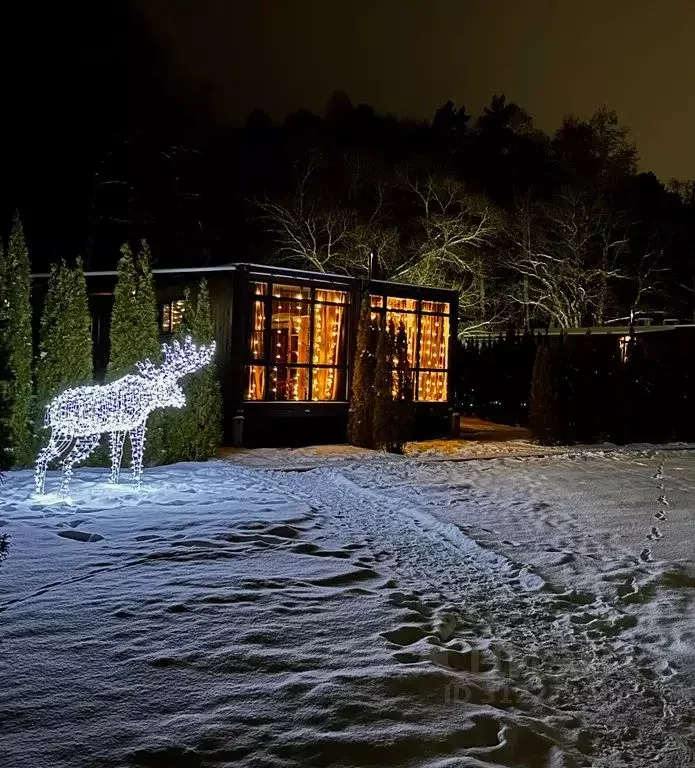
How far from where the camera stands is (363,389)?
13508 millimetres

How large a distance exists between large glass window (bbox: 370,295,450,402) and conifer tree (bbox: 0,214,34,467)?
7.72 meters

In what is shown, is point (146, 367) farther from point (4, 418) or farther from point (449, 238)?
point (449, 238)

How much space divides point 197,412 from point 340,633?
708cm

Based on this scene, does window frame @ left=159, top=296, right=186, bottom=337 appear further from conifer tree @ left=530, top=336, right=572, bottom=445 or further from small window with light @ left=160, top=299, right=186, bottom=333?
conifer tree @ left=530, top=336, right=572, bottom=445

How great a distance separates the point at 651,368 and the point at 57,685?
15165 mm

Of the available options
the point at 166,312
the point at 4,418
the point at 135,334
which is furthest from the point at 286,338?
the point at 4,418

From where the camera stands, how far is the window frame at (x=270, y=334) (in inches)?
542

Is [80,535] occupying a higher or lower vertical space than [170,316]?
lower

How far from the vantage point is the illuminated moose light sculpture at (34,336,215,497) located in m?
8.34

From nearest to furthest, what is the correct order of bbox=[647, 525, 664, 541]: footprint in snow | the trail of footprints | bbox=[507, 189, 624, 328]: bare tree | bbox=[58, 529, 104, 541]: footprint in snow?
bbox=[58, 529, 104, 541]: footprint in snow, the trail of footprints, bbox=[647, 525, 664, 541]: footprint in snow, bbox=[507, 189, 624, 328]: bare tree

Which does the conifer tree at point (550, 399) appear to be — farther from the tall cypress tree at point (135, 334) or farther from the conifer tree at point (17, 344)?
the conifer tree at point (17, 344)

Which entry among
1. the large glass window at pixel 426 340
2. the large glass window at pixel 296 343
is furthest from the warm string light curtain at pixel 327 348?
the large glass window at pixel 426 340

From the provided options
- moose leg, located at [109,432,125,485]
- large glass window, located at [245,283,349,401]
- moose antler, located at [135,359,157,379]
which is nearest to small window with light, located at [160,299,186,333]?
large glass window, located at [245,283,349,401]

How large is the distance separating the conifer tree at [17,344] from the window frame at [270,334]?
14.0ft
